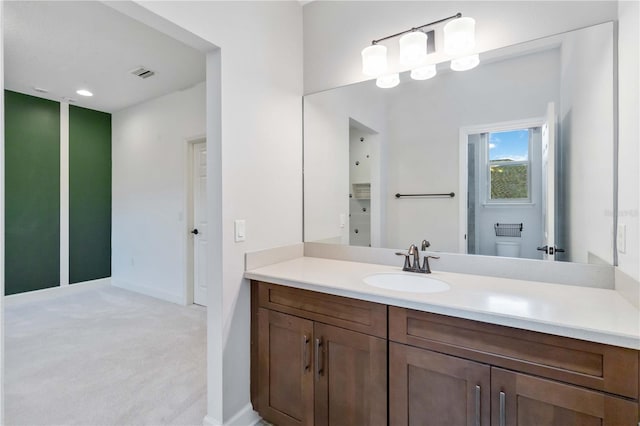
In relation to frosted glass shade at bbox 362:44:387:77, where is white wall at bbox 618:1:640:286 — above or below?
below

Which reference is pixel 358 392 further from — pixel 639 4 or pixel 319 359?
pixel 639 4

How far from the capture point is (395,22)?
179cm

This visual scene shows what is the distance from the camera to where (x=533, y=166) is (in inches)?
60.2

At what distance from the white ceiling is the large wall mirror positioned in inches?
63.2

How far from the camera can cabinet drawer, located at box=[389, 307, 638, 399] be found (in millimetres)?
898

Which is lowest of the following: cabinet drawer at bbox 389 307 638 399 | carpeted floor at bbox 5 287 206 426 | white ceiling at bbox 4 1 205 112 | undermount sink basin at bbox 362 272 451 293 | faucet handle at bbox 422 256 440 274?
carpeted floor at bbox 5 287 206 426

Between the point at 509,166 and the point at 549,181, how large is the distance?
0.19m

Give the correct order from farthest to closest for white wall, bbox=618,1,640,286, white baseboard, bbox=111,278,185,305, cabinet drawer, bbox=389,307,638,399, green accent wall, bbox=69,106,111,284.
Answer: green accent wall, bbox=69,106,111,284 < white baseboard, bbox=111,278,185,305 < white wall, bbox=618,1,640,286 < cabinet drawer, bbox=389,307,638,399

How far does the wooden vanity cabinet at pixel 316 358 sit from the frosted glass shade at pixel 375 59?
134cm

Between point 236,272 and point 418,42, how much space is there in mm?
1593

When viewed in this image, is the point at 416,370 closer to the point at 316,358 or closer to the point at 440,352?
the point at 440,352

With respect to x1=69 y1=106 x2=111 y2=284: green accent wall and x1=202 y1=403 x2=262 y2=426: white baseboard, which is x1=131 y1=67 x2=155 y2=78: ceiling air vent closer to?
x1=69 y1=106 x2=111 y2=284: green accent wall

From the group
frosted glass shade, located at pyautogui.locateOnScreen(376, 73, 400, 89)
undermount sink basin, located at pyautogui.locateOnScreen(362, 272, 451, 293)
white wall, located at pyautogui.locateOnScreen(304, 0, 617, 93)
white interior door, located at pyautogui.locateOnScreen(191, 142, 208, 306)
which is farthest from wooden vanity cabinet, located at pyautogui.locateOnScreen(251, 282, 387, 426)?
white interior door, located at pyautogui.locateOnScreen(191, 142, 208, 306)

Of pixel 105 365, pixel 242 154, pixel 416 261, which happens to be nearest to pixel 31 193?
pixel 105 365
